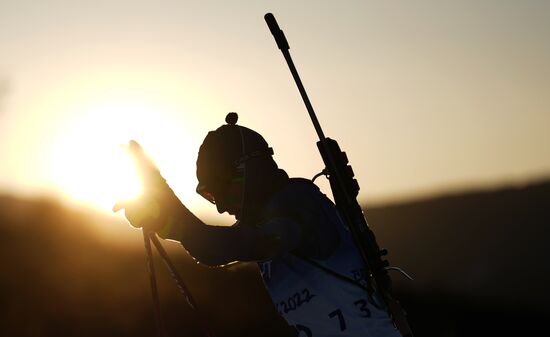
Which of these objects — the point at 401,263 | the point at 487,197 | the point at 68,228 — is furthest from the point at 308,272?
the point at 487,197

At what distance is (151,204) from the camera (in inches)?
224

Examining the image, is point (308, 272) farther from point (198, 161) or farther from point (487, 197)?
point (487, 197)

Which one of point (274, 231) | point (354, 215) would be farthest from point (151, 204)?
point (354, 215)

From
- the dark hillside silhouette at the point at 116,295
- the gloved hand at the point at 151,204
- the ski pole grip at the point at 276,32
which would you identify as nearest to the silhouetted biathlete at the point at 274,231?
the gloved hand at the point at 151,204

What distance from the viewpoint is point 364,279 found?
6.31 m

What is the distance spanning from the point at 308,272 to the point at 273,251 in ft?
1.95

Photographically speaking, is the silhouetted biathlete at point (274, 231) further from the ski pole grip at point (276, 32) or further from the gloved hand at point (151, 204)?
the ski pole grip at point (276, 32)

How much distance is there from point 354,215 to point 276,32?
165 cm

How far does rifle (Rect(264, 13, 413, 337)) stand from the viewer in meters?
6.37

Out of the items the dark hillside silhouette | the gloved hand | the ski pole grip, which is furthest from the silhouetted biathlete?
the dark hillside silhouette

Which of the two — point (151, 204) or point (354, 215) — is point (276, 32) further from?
point (151, 204)

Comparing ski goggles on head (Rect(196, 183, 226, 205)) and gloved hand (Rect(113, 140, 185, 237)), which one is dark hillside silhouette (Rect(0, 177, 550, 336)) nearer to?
ski goggles on head (Rect(196, 183, 226, 205))

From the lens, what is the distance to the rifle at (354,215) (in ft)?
20.9

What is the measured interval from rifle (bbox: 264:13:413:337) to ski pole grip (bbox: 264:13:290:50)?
14cm
